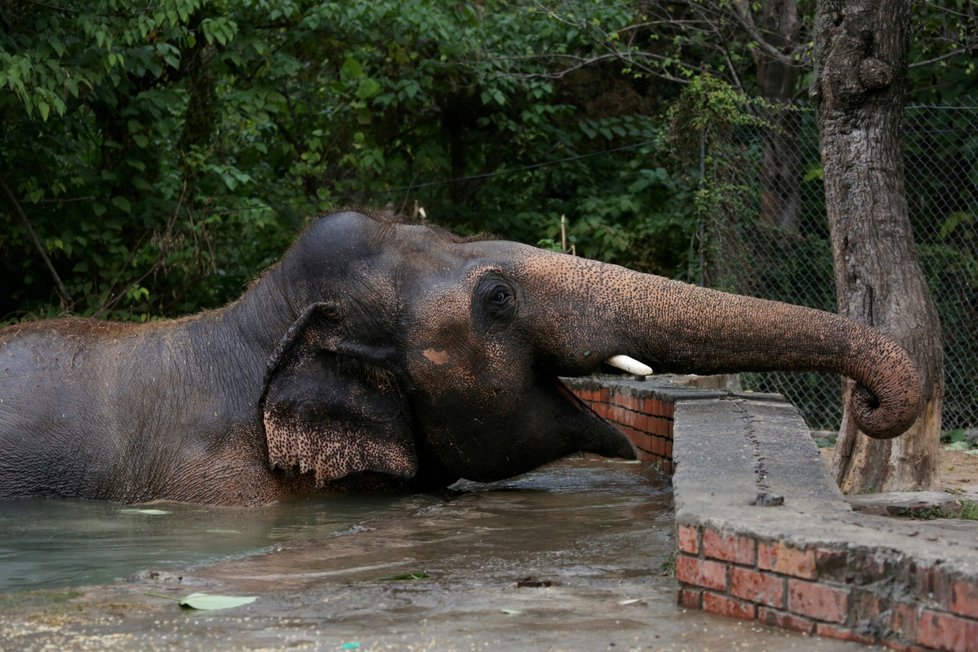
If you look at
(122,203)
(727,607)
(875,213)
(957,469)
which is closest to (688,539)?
(727,607)

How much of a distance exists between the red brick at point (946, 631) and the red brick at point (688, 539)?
2.44ft

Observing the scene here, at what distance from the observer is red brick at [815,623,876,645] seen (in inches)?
136

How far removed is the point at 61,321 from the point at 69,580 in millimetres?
2929

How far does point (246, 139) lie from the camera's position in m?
14.6

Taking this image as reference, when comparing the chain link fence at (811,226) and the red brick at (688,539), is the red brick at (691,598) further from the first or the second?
the chain link fence at (811,226)

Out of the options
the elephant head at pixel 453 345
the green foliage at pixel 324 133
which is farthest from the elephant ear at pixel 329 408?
the green foliage at pixel 324 133

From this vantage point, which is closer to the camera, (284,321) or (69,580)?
(69,580)

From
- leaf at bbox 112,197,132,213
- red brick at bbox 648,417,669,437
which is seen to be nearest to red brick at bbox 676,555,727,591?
red brick at bbox 648,417,669,437

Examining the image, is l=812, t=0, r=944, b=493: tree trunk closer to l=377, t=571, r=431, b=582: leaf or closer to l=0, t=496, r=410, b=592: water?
l=0, t=496, r=410, b=592: water

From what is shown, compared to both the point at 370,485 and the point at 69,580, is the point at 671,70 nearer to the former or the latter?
the point at 370,485

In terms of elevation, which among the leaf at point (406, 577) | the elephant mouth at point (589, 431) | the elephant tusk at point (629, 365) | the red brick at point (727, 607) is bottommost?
the leaf at point (406, 577)

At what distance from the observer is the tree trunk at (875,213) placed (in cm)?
704

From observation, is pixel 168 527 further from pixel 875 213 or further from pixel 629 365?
pixel 875 213

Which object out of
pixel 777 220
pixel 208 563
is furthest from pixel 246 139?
pixel 208 563
